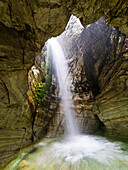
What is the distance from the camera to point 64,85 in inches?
432

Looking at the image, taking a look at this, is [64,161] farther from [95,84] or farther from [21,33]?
[95,84]

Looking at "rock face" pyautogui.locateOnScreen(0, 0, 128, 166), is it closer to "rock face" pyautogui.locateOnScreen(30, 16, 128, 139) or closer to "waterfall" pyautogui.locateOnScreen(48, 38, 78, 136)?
"rock face" pyautogui.locateOnScreen(30, 16, 128, 139)

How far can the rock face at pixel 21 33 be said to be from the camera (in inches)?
123

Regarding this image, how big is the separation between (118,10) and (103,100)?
21.1 ft

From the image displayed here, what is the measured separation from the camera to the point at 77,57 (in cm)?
1116

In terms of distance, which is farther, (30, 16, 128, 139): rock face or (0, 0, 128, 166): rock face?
(30, 16, 128, 139): rock face

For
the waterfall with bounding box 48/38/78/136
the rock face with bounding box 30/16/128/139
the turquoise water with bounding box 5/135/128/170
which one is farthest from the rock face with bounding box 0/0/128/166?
the waterfall with bounding box 48/38/78/136

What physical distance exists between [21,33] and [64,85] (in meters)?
7.97

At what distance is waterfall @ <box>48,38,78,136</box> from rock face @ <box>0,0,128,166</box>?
4.77 m

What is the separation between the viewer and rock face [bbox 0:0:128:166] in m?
3.12

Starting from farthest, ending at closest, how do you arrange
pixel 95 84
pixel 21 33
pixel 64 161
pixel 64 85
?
pixel 64 85
pixel 95 84
pixel 64 161
pixel 21 33

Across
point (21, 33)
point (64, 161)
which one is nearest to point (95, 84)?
point (64, 161)

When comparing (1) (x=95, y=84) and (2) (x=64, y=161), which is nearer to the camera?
(2) (x=64, y=161)

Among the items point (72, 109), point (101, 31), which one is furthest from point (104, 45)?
point (72, 109)
